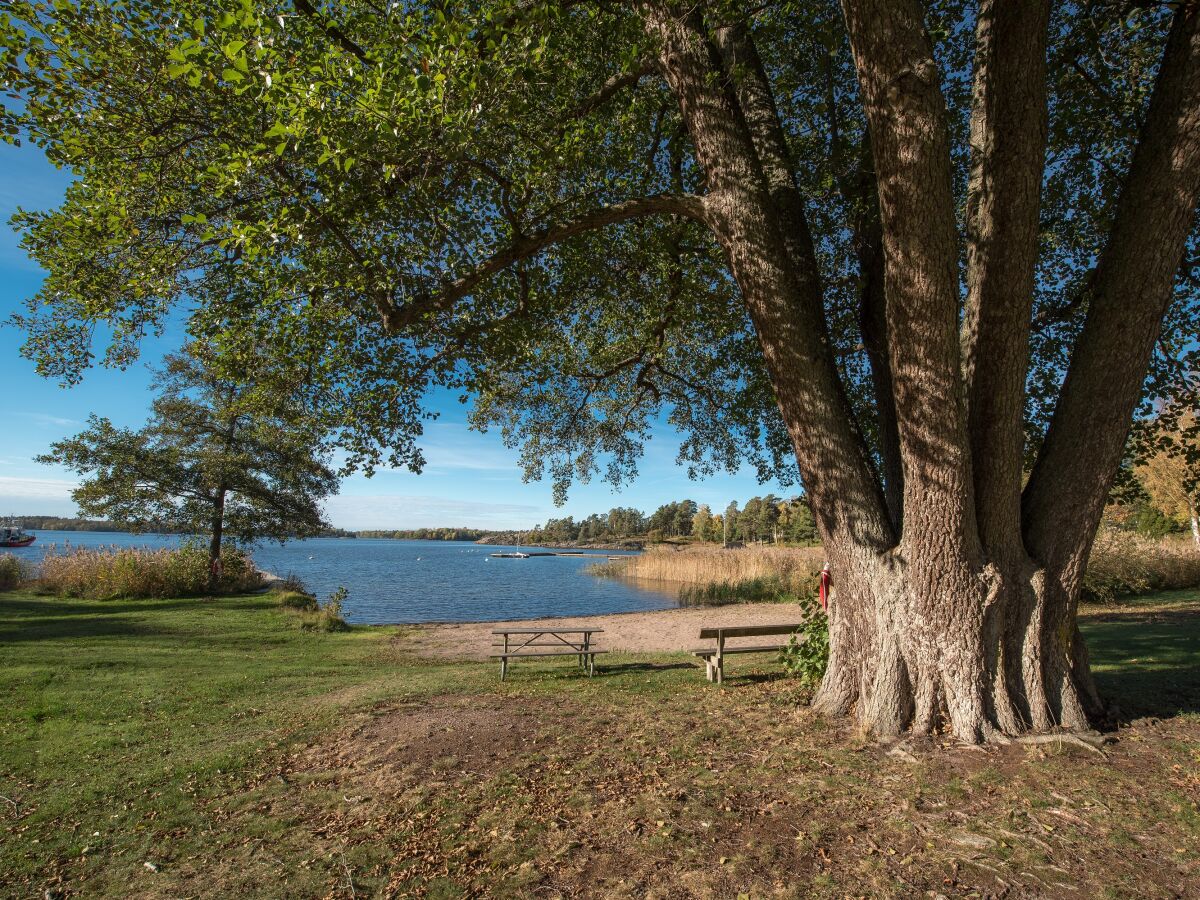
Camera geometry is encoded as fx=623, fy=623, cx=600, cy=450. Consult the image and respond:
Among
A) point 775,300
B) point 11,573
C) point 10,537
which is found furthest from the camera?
point 10,537

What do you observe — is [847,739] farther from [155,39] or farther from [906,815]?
[155,39]

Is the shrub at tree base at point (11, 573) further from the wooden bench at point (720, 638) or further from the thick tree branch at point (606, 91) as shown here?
the thick tree branch at point (606, 91)

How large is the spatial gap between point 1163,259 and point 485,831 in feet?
18.0

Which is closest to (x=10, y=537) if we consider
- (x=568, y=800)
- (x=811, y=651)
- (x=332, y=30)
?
(x=332, y=30)

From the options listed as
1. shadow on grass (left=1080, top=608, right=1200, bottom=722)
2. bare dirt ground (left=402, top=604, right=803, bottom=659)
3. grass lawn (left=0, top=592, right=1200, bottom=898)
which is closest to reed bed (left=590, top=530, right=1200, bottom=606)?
bare dirt ground (left=402, top=604, right=803, bottom=659)

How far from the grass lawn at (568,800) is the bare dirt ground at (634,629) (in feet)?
15.0

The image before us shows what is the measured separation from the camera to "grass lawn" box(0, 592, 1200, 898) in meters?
3.05

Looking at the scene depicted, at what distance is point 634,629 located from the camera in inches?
553

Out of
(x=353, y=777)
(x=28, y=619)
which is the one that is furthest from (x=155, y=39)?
(x=28, y=619)

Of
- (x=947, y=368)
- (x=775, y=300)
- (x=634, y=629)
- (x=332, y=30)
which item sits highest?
(x=332, y=30)

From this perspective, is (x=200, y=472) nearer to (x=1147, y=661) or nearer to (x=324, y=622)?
(x=324, y=622)

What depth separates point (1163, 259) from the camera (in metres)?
4.02

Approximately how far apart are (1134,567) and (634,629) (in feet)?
45.5

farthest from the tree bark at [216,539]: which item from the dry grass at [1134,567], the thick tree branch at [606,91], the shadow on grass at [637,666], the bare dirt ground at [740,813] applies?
the dry grass at [1134,567]
